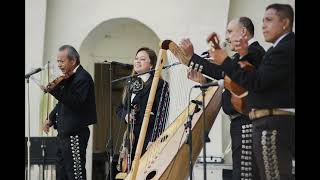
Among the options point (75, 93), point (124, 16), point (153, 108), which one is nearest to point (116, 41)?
point (124, 16)

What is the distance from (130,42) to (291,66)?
1355mm

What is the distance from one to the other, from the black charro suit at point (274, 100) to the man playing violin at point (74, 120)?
1054mm

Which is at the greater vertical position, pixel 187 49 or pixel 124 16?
pixel 124 16

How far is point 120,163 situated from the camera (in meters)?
2.68

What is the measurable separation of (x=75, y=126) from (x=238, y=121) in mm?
1075

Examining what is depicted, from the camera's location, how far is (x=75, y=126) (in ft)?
9.07

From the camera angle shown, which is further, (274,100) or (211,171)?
(211,171)

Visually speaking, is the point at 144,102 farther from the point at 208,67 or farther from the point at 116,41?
the point at 116,41

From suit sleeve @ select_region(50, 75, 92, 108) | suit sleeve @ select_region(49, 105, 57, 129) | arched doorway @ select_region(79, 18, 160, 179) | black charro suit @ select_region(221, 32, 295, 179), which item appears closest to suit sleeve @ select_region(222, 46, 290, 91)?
black charro suit @ select_region(221, 32, 295, 179)

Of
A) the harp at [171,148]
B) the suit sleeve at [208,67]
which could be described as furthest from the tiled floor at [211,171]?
the suit sleeve at [208,67]

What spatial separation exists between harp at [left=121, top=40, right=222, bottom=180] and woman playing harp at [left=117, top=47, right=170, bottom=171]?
0.09 metres

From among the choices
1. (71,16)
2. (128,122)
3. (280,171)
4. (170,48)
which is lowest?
(280,171)
